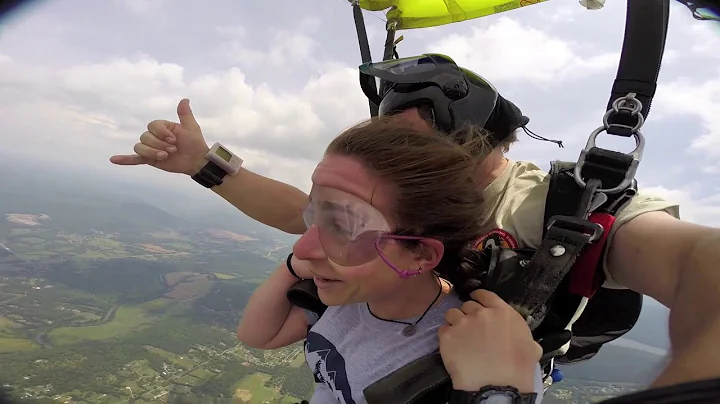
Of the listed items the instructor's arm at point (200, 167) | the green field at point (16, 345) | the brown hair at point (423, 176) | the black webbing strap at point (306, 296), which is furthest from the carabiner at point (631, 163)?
the green field at point (16, 345)

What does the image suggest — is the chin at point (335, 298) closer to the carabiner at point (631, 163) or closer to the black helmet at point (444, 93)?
the carabiner at point (631, 163)

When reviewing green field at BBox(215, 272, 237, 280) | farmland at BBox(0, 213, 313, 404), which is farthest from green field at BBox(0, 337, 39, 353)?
green field at BBox(215, 272, 237, 280)

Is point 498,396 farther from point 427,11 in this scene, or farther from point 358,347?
point 427,11

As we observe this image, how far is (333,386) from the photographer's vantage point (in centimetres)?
105

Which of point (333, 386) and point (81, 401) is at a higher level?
point (333, 386)

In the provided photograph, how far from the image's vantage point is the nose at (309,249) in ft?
3.06

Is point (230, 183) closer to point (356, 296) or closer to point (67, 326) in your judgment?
point (356, 296)

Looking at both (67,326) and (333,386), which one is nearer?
(333,386)

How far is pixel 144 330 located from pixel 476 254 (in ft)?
60.1

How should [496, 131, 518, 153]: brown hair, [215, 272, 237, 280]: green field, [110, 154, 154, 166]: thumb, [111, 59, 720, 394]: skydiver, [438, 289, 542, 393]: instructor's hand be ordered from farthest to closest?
[215, 272, 237, 280]: green field
[496, 131, 518, 153]: brown hair
[110, 154, 154, 166]: thumb
[438, 289, 542, 393]: instructor's hand
[111, 59, 720, 394]: skydiver

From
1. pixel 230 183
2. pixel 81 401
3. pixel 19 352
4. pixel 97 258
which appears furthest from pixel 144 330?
pixel 230 183

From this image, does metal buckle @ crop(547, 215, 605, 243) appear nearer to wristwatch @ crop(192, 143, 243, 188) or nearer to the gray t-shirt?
the gray t-shirt

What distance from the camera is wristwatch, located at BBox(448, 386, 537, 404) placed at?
27.6 inches

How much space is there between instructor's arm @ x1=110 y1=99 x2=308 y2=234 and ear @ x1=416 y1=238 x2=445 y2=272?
2.29 feet
